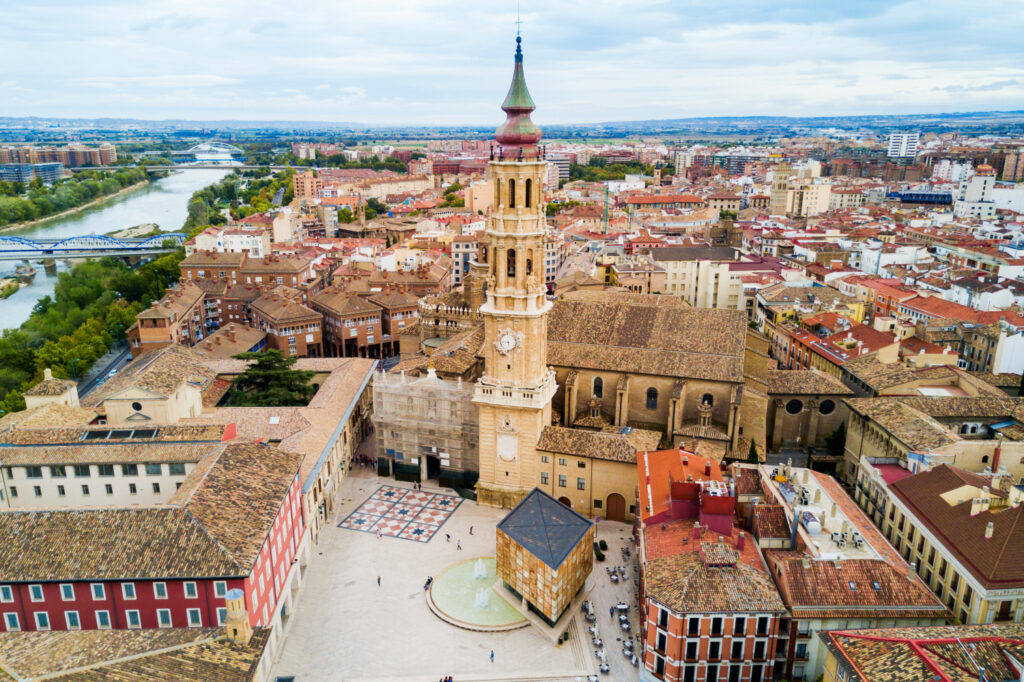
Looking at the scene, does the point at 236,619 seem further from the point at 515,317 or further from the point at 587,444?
the point at 587,444

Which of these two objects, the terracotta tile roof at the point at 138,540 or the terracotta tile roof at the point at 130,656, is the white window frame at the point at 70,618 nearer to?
the terracotta tile roof at the point at 138,540

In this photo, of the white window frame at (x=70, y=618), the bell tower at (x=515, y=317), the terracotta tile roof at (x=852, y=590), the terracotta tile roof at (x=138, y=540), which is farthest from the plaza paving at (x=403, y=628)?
the white window frame at (x=70, y=618)

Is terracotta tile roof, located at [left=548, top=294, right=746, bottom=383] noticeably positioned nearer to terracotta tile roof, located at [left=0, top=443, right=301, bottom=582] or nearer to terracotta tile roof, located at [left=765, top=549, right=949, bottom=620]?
terracotta tile roof, located at [left=765, top=549, right=949, bottom=620]

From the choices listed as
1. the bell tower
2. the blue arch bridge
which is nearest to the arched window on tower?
the bell tower

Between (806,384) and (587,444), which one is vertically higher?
(806,384)

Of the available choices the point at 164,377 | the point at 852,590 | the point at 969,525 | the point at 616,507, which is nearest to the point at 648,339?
the point at 616,507

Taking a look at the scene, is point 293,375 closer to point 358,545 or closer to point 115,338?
point 358,545
